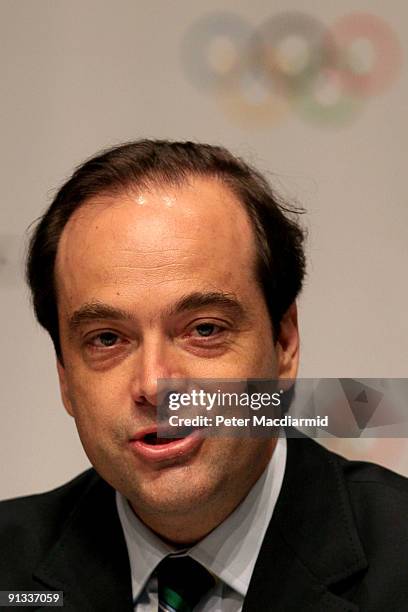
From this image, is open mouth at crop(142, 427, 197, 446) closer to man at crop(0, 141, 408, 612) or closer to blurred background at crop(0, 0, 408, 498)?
man at crop(0, 141, 408, 612)

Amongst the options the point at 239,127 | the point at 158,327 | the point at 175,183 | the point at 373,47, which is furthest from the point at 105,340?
the point at 373,47

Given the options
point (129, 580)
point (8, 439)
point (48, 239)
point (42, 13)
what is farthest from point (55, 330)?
point (42, 13)

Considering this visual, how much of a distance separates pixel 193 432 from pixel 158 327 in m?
0.14

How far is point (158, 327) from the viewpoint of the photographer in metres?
1.28

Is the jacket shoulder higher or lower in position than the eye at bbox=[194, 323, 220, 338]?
lower

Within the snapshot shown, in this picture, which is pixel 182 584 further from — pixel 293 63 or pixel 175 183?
pixel 293 63

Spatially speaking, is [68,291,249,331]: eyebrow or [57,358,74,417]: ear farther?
[57,358,74,417]: ear

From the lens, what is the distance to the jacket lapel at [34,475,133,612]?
1.41 meters

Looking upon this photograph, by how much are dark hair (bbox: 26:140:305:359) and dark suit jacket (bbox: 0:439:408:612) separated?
233 millimetres

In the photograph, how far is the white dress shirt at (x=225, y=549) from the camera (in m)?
1.35

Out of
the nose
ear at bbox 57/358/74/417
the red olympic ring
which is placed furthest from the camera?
the red olympic ring

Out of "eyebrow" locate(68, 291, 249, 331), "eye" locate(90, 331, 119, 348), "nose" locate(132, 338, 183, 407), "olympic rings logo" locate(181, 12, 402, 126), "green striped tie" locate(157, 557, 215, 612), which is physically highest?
"olympic rings logo" locate(181, 12, 402, 126)

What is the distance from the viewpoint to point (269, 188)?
1.50 m

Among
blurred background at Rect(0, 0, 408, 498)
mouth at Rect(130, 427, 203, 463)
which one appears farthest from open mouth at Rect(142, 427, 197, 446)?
blurred background at Rect(0, 0, 408, 498)
